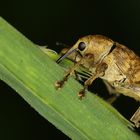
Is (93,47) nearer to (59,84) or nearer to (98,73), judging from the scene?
(98,73)

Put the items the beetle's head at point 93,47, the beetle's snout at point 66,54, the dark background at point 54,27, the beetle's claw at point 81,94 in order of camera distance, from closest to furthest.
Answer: the beetle's claw at point 81,94 → the beetle's snout at point 66,54 → the beetle's head at point 93,47 → the dark background at point 54,27

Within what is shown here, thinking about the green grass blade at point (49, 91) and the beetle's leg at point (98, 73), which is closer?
the green grass blade at point (49, 91)

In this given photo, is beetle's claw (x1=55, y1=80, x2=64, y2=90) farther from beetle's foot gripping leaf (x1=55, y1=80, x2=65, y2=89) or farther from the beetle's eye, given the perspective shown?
the beetle's eye

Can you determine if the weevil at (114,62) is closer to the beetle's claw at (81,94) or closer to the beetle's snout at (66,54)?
the beetle's snout at (66,54)

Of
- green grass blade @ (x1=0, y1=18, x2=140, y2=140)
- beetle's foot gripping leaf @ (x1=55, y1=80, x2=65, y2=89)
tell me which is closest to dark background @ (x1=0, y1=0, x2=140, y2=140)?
green grass blade @ (x1=0, y1=18, x2=140, y2=140)

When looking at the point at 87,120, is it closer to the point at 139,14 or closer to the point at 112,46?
the point at 112,46

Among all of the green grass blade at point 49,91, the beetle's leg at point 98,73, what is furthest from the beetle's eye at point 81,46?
the green grass blade at point 49,91
